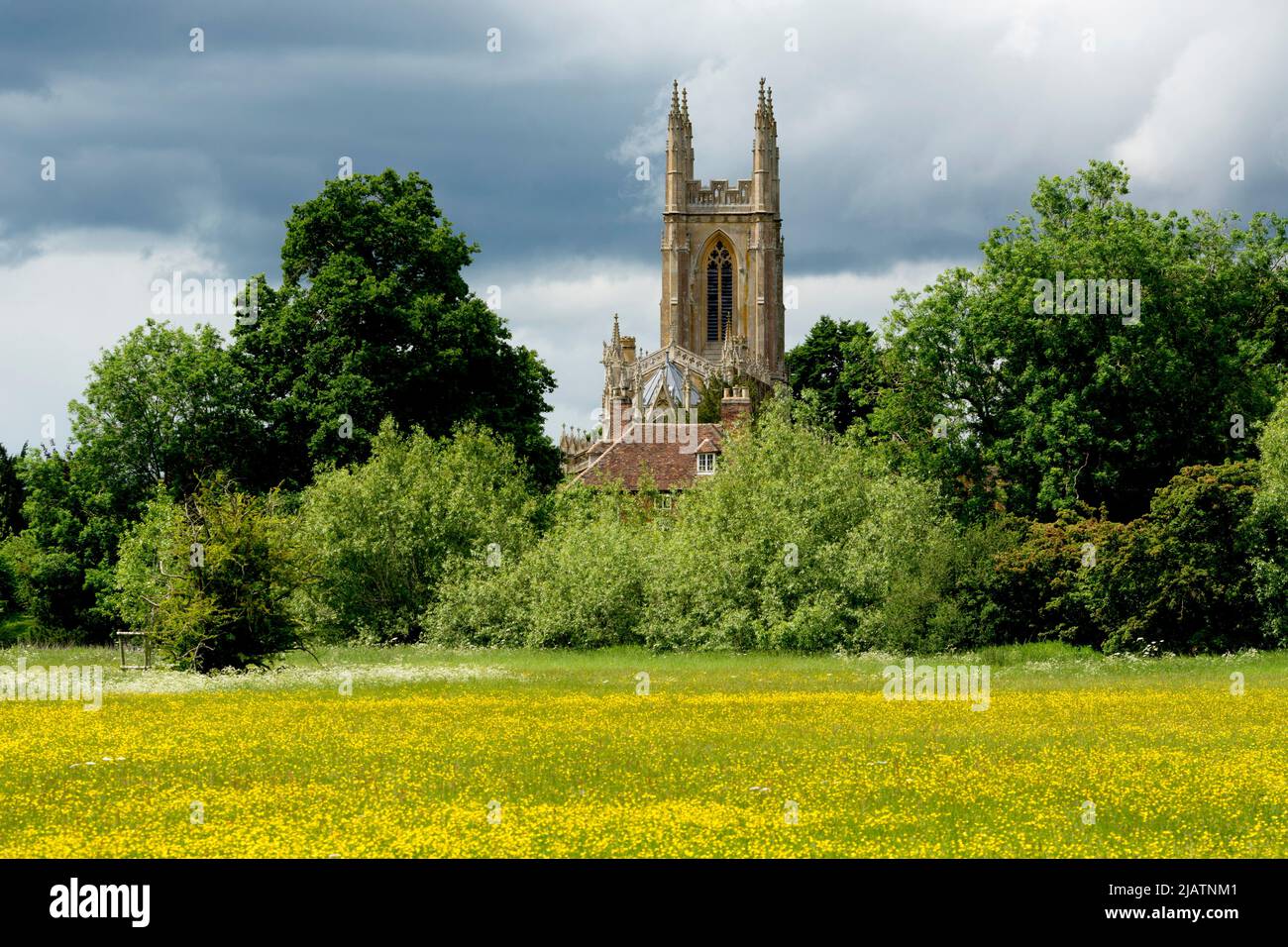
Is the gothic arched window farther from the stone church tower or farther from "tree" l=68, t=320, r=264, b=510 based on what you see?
"tree" l=68, t=320, r=264, b=510

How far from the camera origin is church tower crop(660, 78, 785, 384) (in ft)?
503

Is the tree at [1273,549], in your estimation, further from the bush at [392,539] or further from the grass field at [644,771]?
the bush at [392,539]

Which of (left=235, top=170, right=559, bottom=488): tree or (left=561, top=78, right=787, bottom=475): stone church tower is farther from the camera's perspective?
(left=561, top=78, right=787, bottom=475): stone church tower

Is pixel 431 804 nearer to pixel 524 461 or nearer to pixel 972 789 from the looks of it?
pixel 972 789

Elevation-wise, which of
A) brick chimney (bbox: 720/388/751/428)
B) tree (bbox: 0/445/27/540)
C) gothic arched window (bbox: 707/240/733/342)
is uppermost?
gothic arched window (bbox: 707/240/733/342)

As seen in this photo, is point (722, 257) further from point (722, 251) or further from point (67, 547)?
point (67, 547)

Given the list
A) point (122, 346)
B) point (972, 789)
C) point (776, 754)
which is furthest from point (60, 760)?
point (122, 346)

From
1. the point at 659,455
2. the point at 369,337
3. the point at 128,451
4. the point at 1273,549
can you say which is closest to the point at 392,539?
the point at 369,337

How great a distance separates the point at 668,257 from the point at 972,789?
456 ft

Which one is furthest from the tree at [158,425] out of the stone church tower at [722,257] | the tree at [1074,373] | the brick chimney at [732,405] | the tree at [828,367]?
the stone church tower at [722,257]

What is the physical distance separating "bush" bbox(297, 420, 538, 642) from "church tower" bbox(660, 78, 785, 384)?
101 meters

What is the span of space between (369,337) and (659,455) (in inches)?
866

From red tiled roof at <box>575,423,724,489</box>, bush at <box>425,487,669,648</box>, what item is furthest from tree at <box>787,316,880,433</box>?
bush at <box>425,487,669,648</box>

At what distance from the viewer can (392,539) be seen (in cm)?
5181
